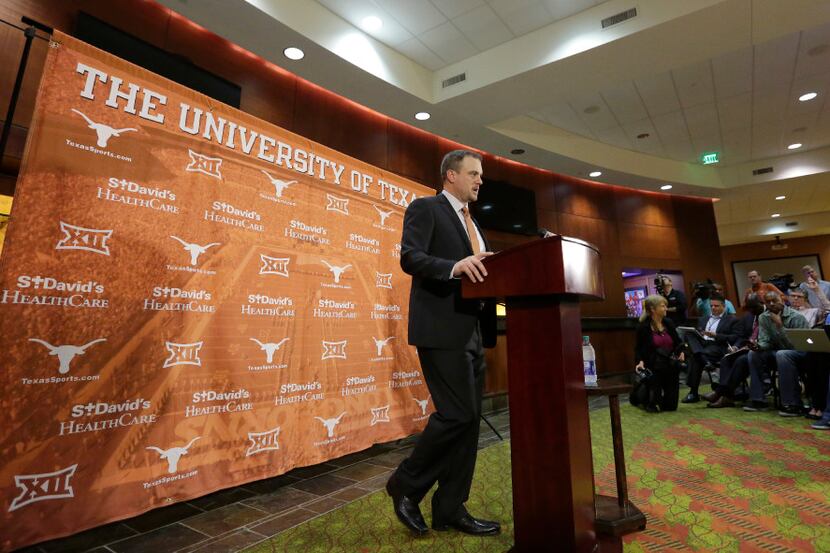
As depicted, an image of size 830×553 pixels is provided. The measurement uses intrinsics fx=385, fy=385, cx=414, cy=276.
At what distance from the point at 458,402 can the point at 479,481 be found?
99 centimetres

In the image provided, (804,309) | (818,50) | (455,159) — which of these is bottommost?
(804,309)

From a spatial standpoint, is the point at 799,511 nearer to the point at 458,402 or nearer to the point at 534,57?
the point at 458,402

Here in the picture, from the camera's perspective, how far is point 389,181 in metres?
3.44

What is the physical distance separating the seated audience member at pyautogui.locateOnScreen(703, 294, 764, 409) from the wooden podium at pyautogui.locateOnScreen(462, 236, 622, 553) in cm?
421

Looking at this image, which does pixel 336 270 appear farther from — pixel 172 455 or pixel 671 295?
pixel 671 295

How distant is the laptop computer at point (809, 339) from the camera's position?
3288 mm

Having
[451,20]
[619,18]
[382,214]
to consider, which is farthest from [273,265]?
[619,18]

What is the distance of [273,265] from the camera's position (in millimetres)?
2441

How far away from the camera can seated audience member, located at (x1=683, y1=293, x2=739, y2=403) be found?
4609 mm

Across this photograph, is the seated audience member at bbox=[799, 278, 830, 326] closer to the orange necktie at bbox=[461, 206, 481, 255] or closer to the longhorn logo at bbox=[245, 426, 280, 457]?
the orange necktie at bbox=[461, 206, 481, 255]

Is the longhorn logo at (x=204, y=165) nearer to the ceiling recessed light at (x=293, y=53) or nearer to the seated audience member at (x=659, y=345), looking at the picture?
the ceiling recessed light at (x=293, y=53)

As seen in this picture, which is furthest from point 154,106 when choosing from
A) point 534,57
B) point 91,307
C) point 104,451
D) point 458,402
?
point 534,57

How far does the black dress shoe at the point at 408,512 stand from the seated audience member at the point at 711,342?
174 inches

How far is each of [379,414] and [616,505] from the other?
5.58ft
